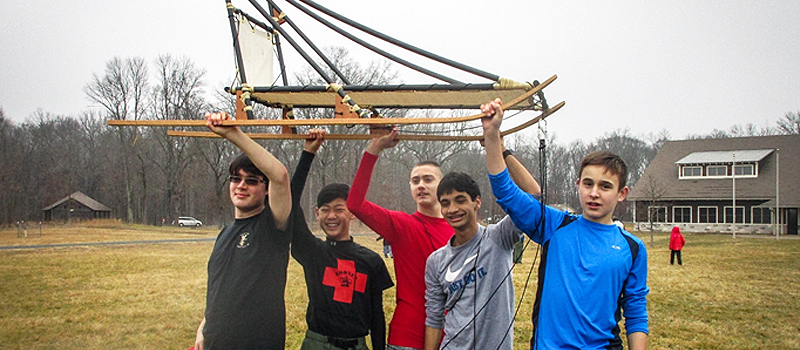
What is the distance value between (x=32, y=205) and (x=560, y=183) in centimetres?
4581

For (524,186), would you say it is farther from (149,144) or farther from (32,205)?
(149,144)

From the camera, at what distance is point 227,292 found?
3029 millimetres

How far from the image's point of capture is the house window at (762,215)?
3684cm

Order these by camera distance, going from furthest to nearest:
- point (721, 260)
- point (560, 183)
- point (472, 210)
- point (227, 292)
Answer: point (560, 183)
point (721, 260)
point (472, 210)
point (227, 292)

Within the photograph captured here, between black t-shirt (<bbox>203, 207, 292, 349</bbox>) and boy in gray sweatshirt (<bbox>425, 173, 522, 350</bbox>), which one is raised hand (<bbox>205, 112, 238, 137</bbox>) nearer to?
black t-shirt (<bbox>203, 207, 292, 349</bbox>)

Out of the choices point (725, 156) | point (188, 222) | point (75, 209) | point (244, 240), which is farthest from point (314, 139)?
point (188, 222)

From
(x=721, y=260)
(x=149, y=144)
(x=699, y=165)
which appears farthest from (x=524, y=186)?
(x=149, y=144)

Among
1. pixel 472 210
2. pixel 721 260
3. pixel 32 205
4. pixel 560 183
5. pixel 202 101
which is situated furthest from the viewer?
pixel 560 183

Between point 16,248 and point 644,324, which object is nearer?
point 644,324

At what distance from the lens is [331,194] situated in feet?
12.8

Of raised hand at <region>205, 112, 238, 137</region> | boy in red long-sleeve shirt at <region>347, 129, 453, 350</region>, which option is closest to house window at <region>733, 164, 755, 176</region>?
boy in red long-sleeve shirt at <region>347, 129, 453, 350</region>

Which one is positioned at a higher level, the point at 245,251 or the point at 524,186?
the point at 524,186

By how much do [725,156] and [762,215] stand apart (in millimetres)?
5915

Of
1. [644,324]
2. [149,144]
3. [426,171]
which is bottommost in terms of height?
[644,324]
